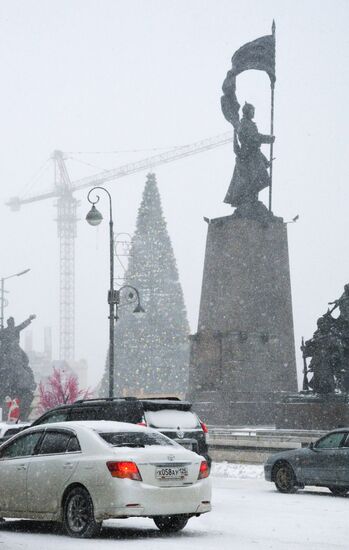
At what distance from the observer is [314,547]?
1174cm

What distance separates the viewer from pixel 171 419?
658 inches

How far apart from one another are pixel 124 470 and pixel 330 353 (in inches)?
850

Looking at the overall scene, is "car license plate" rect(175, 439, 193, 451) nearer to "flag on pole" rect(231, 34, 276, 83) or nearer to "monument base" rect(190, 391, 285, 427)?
"monument base" rect(190, 391, 285, 427)

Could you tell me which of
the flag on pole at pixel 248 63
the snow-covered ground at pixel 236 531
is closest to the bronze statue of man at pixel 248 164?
the flag on pole at pixel 248 63

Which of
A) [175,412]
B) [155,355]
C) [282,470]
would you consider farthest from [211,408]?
[155,355]

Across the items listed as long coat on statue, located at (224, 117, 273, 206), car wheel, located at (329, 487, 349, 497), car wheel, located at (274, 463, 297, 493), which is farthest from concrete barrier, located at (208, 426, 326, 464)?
long coat on statue, located at (224, 117, 273, 206)

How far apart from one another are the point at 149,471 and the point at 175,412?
4.61 m

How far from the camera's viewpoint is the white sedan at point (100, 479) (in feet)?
39.7

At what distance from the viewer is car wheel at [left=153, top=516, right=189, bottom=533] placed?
1290cm

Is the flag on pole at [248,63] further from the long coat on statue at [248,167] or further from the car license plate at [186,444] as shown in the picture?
the car license plate at [186,444]

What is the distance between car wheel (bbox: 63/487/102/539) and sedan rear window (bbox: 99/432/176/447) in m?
0.65

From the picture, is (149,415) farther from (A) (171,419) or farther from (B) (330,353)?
(B) (330,353)

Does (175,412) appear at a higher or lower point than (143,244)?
lower

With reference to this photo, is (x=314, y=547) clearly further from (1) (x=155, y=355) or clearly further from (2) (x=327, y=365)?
(1) (x=155, y=355)
